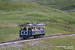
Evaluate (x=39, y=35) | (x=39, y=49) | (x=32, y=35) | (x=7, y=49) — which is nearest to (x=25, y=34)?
(x=32, y=35)

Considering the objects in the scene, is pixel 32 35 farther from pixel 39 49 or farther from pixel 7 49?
pixel 7 49

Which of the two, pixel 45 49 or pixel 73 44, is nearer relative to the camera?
pixel 45 49

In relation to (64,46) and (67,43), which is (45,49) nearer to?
(64,46)

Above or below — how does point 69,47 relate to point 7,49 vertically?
below

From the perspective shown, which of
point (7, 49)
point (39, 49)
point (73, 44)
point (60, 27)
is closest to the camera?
point (7, 49)

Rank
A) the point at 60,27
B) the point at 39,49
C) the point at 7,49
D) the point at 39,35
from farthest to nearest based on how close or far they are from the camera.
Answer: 1. the point at 60,27
2. the point at 39,35
3. the point at 39,49
4. the point at 7,49

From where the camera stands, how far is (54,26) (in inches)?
2331

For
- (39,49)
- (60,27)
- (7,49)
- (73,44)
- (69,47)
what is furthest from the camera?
(60,27)

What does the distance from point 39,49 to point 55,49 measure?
321 centimetres

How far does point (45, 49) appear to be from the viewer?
24.8 meters

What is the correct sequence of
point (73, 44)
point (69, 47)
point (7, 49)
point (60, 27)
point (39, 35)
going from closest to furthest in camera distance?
1. point (7, 49)
2. point (69, 47)
3. point (73, 44)
4. point (39, 35)
5. point (60, 27)

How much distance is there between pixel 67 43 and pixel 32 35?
750 cm

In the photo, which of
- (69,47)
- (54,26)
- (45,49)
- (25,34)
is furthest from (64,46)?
(54,26)

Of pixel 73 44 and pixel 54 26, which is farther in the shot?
pixel 54 26
